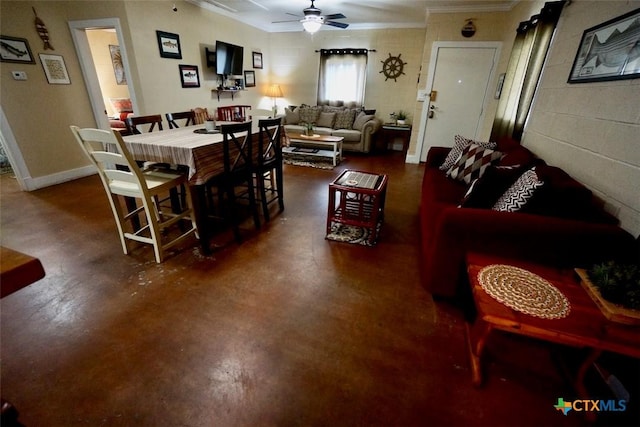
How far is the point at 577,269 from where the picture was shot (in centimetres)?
128

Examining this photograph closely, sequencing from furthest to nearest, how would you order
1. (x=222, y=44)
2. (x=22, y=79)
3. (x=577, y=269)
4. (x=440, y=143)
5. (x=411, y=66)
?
(x=411, y=66) < (x=440, y=143) < (x=222, y=44) < (x=22, y=79) < (x=577, y=269)

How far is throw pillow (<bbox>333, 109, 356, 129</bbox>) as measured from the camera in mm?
5645

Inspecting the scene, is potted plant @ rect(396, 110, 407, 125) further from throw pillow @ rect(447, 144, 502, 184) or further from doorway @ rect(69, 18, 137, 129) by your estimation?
doorway @ rect(69, 18, 137, 129)

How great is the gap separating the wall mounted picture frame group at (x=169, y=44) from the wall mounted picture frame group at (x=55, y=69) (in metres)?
1.20

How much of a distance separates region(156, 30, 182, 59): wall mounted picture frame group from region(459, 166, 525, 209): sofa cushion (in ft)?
14.4

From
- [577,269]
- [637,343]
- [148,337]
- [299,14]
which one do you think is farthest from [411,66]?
[148,337]

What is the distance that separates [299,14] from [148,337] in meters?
5.44

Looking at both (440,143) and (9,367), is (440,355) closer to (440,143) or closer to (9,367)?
(9,367)

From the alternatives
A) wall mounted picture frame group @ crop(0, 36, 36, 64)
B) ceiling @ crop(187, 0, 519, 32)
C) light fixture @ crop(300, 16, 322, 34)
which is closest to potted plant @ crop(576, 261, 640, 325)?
light fixture @ crop(300, 16, 322, 34)

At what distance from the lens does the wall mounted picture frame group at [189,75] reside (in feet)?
13.8

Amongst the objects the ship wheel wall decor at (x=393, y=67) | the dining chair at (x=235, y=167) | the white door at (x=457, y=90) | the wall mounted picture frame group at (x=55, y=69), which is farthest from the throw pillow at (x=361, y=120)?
the wall mounted picture frame group at (x=55, y=69)

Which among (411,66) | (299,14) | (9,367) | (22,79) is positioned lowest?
(9,367)

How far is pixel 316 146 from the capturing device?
527 cm

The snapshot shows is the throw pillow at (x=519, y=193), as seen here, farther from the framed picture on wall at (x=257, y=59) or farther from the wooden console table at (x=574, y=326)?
the framed picture on wall at (x=257, y=59)
